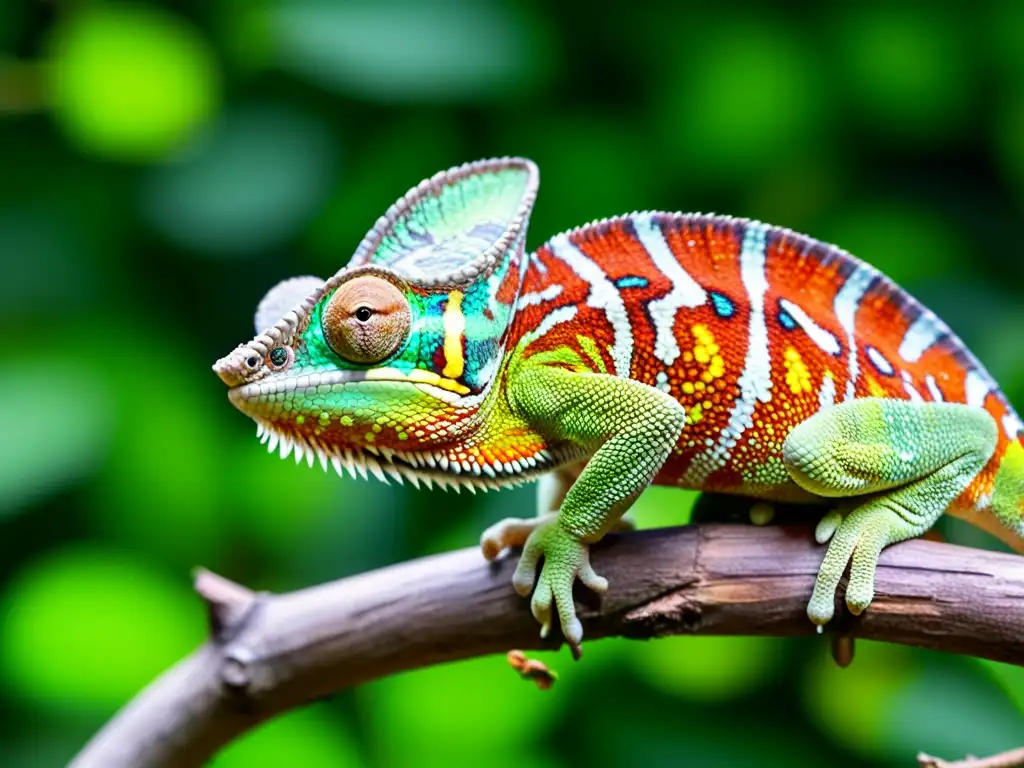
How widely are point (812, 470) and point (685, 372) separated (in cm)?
24

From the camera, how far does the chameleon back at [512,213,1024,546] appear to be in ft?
5.71

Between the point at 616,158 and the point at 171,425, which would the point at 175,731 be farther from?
the point at 616,158

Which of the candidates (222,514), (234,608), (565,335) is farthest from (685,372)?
(222,514)

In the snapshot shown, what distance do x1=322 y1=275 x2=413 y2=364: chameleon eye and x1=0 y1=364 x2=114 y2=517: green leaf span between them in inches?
72.8

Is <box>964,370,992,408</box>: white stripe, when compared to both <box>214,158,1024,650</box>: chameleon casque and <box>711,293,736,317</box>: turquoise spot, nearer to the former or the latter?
<box>214,158,1024,650</box>: chameleon casque

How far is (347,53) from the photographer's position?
10.4 feet

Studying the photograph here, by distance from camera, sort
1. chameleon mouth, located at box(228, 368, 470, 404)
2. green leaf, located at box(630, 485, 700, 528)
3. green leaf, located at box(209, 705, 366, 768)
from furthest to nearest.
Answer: green leaf, located at box(209, 705, 366, 768) → green leaf, located at box(630, 485, 700, 528) → chameleon mouth, located at box(228, 368, 470, 404)

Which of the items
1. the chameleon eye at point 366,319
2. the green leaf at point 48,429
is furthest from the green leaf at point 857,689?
the green leaf at point 48,429

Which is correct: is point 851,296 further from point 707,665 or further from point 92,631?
point 92,631

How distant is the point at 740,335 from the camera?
1760 millimetres

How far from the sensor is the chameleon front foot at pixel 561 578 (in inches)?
66.4


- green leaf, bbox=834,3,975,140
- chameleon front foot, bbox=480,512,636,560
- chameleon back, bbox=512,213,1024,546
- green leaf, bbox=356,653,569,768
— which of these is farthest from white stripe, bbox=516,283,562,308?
green leaf, bbox=834,3,975,140

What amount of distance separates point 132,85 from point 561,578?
2.27m

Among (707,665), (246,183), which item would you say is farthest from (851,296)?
(246,183)
